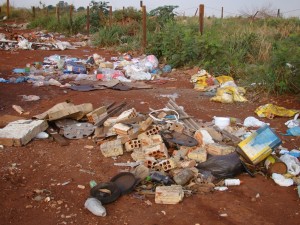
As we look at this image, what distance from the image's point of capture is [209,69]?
8.22 metres

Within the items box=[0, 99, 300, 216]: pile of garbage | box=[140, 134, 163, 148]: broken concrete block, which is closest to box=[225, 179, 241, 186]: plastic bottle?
box=[0, 99, 300, 216]: pile of garbage

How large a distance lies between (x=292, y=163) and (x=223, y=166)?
0.82 meters

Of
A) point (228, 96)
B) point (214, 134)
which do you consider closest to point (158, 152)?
point (214, 134)

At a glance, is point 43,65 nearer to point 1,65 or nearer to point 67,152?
point 1,65

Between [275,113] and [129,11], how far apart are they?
1155cm

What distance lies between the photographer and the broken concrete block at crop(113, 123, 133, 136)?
14.1 feet

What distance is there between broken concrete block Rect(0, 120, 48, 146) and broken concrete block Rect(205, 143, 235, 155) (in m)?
2.19

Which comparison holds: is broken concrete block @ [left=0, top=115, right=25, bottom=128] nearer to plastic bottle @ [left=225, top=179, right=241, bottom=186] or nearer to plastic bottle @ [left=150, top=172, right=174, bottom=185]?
plastic bottle @ [left=150, top=172, right=174, bottom=185]

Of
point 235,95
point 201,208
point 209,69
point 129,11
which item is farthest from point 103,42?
point 201,208

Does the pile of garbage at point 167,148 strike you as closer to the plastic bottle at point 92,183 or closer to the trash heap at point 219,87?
the plastic bottle at point 92,183

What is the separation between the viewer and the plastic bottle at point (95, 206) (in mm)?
2918

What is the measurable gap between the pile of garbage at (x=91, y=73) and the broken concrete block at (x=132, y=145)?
2.99m

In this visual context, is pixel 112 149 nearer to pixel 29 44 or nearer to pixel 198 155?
pixel 198 155

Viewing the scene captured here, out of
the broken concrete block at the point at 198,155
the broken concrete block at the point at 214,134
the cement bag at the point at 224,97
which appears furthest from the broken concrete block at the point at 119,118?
the cement bag at the point at 224,97
